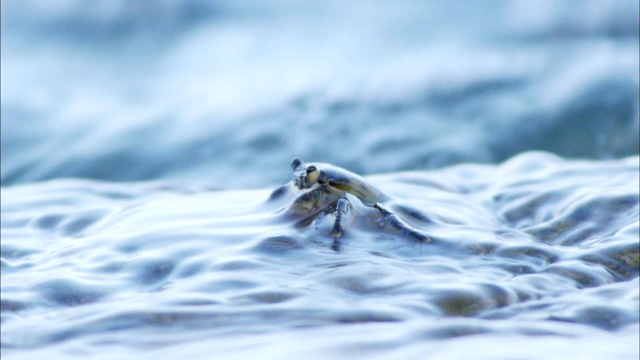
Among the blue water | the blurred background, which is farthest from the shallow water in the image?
the blurred background

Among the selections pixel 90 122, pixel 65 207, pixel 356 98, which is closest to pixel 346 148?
pixel 356 98

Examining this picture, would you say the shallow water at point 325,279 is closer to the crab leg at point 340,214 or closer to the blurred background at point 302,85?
the crab leg at point 340,214

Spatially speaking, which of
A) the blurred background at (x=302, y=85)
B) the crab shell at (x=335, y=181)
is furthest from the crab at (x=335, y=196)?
the blurred background at (x=302, y=85)

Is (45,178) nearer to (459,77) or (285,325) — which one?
(459,77)

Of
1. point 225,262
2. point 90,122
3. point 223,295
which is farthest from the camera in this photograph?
point 90,122

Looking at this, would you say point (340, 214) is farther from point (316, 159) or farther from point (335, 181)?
point (316, 159)

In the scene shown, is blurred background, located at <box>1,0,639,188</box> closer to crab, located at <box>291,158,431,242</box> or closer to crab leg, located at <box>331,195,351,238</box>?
crab, located at <box>291,158,431,242</box>

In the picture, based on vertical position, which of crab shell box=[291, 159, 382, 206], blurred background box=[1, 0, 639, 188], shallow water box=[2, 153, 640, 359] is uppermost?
blurred background box=[1, 0, 639, 188]
